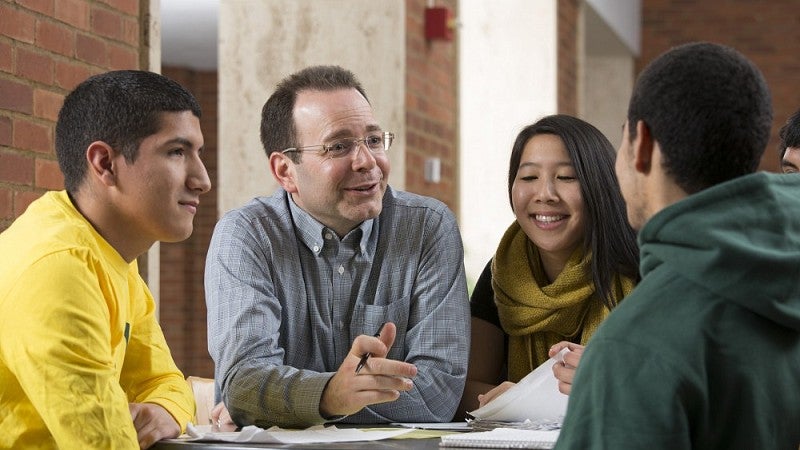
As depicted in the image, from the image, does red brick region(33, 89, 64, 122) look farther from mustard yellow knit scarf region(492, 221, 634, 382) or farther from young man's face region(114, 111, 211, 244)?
mustard yellow knit scarf region(492, 221, 634, 382)

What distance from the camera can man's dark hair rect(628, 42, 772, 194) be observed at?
1202mm

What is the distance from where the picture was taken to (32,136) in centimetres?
265

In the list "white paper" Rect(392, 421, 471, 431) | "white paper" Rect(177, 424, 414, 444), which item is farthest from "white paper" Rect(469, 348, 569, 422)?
"white paper" Rect(177, 424, 414, 444)

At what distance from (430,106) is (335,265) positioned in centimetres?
287

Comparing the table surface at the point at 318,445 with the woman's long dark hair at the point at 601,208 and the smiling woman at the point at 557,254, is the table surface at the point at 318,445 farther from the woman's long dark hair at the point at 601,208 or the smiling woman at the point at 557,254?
the woman's long dark hair at the point at 601,208

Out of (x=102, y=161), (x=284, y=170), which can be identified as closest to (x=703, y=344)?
(x=102, y=161)

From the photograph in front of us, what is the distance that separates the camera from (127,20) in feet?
9.98

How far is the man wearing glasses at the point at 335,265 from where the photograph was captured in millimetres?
2367

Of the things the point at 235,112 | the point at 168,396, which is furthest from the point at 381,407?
the point at 235,112

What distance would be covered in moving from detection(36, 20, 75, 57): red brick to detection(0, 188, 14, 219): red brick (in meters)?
0.37

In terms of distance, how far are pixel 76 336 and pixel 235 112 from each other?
306cm

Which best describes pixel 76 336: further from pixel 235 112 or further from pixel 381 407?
pixel 235 112

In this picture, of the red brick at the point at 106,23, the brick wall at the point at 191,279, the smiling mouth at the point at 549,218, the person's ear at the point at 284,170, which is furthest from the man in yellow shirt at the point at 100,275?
the brick wall at the point at 191,279

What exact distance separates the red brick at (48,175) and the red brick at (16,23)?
29cm
